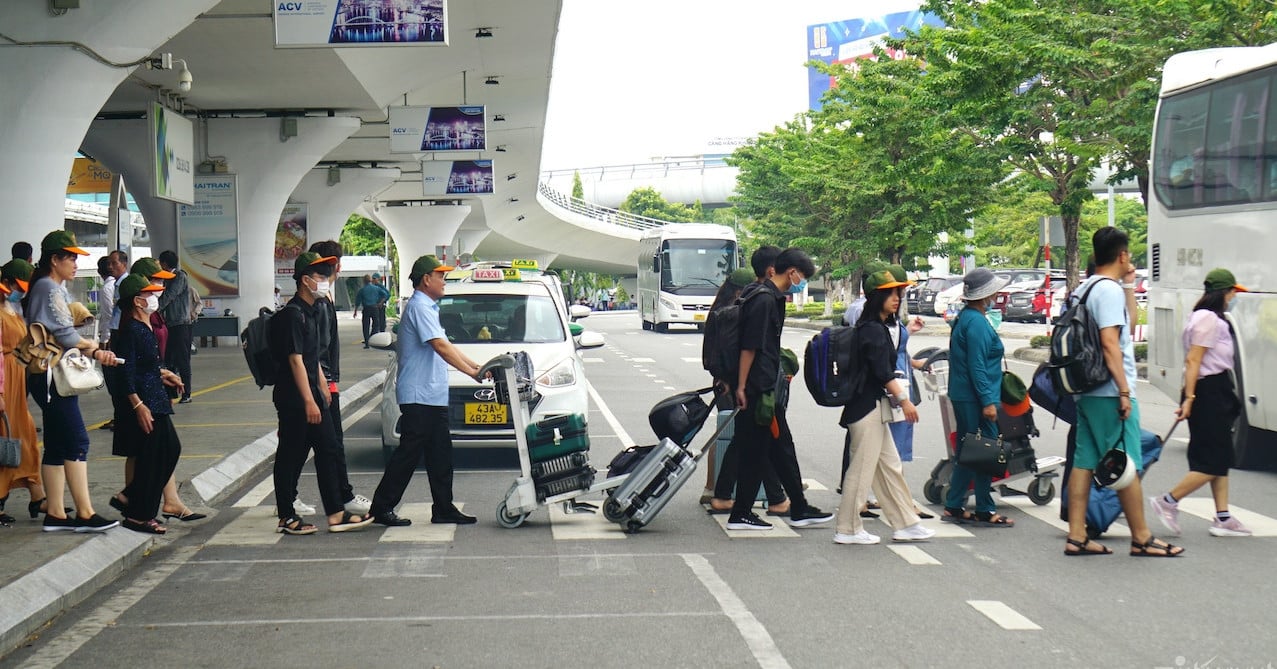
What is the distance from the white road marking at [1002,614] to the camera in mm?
6398

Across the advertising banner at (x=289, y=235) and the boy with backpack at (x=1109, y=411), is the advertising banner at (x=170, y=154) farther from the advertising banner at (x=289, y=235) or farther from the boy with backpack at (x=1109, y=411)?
the boy with backpack at (x=1109, y=411)

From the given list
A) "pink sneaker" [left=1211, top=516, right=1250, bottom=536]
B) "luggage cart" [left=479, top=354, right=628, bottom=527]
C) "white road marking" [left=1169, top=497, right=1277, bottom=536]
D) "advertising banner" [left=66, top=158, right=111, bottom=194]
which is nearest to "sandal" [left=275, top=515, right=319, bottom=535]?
"luggage cart" [left=479, top=354, right=628, bottom=527]

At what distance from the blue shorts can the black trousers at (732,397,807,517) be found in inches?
73.1

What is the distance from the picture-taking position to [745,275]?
10031mm

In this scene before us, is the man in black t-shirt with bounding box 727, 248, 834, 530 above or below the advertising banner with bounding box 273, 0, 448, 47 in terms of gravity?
below

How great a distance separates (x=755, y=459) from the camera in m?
9.12

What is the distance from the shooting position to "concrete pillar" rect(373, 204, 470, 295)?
6269 centimetres

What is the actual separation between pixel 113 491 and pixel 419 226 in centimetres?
5385

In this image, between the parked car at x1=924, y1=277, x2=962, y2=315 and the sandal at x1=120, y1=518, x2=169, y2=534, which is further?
the parked car at x1=924, y1=277, x2=962, y2=315

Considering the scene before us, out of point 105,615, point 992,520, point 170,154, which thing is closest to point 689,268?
point 170,154

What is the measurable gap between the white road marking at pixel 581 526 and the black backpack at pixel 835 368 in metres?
1.52

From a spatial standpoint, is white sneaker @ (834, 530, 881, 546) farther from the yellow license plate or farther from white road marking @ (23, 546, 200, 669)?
the yellow license plate

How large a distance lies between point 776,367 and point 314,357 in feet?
9.42

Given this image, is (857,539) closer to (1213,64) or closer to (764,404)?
(764,404)
